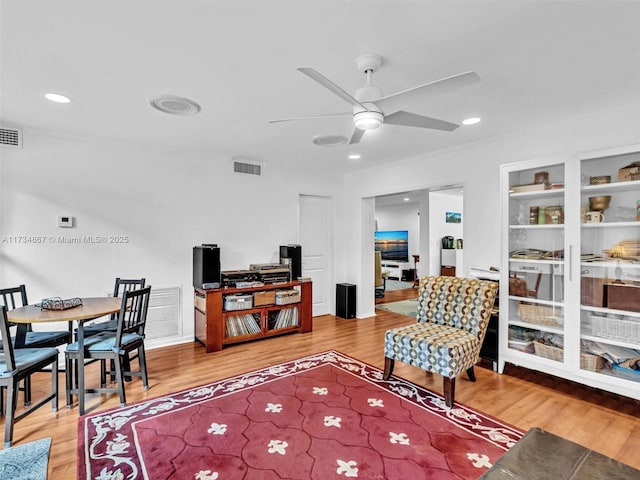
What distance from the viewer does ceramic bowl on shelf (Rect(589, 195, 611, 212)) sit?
283cm

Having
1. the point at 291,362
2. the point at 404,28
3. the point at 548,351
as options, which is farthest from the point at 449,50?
the point at 291,362

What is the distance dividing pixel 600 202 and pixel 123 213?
4.89 m

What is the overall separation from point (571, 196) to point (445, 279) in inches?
50.6

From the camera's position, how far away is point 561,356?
2941mm

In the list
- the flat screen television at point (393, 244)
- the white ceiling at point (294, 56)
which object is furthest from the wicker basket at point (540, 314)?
the flat screen television at point (393, 244)

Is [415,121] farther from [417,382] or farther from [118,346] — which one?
[118,346]

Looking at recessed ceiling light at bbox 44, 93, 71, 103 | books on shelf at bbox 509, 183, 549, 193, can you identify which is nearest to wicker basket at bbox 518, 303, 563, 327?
books on shelf at bbox 509, 183, 549, 193

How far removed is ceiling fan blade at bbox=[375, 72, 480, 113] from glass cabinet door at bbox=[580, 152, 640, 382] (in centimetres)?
191

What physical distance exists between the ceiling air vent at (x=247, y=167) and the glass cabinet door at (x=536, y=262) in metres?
3.26

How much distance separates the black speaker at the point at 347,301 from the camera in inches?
215

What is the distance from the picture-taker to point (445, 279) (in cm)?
335

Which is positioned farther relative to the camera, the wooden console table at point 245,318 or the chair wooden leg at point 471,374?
the wooden console table at point 245,318

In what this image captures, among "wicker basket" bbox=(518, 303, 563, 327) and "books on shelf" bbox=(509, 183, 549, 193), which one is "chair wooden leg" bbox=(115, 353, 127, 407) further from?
"books on shelf" bbox=(509, 183, 549, 193)

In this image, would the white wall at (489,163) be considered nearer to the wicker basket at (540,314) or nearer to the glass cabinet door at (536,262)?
the glass cabinet door at (536,262)
